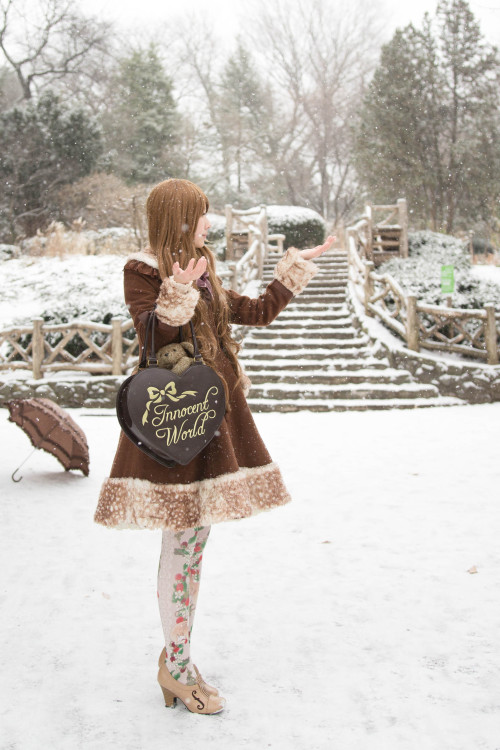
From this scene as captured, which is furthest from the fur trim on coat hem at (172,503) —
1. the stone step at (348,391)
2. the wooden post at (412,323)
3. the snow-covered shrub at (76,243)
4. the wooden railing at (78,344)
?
the snow-covered shrub at (76,243)

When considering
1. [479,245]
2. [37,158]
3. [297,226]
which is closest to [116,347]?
[37,158]

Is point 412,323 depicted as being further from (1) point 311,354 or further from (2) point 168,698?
(2) point 168,698

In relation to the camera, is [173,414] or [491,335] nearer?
[173,414]

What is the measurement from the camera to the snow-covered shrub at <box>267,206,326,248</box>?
20.1m

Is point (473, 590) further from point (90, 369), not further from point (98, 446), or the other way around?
point (90, 369)

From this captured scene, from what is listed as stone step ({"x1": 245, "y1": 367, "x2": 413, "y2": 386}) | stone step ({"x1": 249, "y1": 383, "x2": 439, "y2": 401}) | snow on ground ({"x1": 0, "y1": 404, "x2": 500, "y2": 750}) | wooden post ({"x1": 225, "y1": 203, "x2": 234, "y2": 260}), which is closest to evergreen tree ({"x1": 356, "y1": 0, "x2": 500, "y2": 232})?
wooden post ({"x1": 225, "y1": 203, "x2": 234, "y2": 260})

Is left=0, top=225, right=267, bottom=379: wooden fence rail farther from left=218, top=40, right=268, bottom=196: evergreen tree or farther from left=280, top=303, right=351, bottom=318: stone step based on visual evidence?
left=218, top=40, right=268, bottom=196: evergreen tree

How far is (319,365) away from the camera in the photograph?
414 inches

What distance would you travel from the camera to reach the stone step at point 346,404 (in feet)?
30.1

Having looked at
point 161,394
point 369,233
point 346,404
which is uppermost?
point 161,394

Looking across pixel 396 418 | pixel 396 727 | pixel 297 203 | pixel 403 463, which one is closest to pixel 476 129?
pixel 297 203

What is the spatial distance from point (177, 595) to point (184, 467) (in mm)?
425

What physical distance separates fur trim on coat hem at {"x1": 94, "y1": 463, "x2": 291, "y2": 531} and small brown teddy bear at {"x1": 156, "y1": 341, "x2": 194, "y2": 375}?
372mm

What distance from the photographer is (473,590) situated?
325 centimetres
